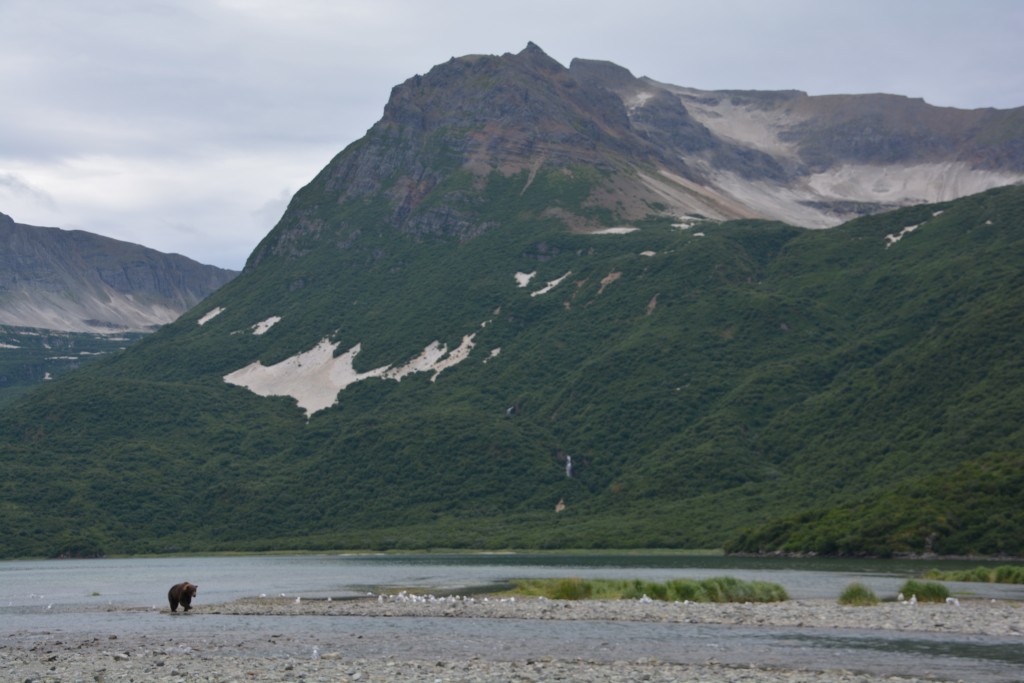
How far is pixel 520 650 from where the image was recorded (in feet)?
159

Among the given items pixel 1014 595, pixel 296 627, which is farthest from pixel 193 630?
pixel 1014 595

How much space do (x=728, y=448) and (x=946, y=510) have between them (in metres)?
74.3

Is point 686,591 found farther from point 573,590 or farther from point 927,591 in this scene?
point 927,591

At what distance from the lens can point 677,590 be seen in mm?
70688

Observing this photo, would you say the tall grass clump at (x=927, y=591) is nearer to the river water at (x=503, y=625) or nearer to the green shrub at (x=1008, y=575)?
the river water at (x=503, y=625)

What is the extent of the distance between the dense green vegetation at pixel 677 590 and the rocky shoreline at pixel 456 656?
2.78 meters

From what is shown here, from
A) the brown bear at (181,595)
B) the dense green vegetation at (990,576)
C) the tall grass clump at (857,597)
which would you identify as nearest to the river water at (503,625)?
the brown bear at (181,595)

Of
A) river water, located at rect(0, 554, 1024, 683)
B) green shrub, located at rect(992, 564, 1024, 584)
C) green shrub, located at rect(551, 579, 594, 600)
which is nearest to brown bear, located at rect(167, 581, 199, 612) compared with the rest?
river water, located at rect(0, 554, 1024, 683)

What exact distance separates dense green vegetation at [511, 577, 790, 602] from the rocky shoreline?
278 cm

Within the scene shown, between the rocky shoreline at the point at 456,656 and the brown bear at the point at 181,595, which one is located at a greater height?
the brown bear at the point at 181,595

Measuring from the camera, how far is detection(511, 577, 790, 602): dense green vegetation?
229 ft

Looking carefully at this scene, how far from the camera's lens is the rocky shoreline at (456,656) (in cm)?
4022

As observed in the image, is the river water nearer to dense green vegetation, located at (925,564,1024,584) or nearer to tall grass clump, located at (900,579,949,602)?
tall grass clump, located at (900,579,949,602)

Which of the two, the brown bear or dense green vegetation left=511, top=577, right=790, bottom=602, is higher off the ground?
the brown bear
